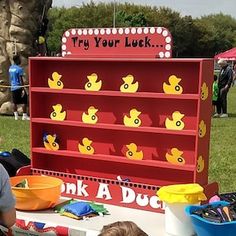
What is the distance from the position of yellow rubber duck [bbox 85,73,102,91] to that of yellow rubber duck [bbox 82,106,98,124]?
17cm

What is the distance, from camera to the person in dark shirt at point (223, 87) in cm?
1279

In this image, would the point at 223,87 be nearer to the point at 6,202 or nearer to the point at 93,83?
the point at 93,83

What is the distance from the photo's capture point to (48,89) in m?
3.95

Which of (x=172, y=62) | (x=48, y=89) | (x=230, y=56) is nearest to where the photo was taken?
(x=172, y=62)

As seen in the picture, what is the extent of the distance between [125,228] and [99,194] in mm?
1722

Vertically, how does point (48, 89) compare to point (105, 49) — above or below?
below

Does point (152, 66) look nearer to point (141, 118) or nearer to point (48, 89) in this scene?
point (141, 118)

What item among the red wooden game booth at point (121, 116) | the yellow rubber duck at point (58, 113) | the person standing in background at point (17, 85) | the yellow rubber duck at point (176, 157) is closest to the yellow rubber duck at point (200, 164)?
the red wooden game booth at point (121, 116)

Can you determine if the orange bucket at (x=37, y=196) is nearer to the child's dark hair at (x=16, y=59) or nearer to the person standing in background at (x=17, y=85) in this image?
the person standing in background at (x=17, y=85)

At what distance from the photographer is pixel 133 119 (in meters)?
3.69

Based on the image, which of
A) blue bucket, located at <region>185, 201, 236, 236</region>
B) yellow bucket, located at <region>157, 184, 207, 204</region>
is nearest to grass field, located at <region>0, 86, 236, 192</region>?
yellow bucket, located at <region>157, 184, 207, 204</region>

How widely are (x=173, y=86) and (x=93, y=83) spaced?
25.9 inches

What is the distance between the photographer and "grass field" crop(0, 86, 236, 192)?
248 inches

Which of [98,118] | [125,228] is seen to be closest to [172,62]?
[98,118]
